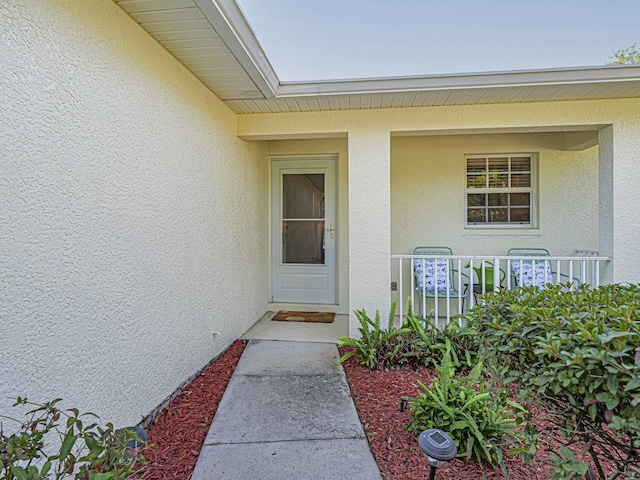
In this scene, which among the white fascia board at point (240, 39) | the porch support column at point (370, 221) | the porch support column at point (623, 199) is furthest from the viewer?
the porch support column at point (370, 221)

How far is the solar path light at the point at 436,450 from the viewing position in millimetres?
1540

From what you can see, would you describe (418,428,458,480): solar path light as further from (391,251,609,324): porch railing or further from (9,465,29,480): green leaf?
(391,251,609,324): porch railing

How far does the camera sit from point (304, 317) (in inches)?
208

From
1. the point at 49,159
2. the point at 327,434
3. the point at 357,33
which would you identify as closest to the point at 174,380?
the point at 327,434

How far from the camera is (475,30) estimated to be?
193 inches

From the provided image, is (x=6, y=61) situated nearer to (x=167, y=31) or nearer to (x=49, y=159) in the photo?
(x=49, y=159)

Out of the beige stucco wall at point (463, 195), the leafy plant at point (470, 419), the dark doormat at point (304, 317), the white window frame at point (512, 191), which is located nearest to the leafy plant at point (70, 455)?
the leafy plant at point (470, 419)

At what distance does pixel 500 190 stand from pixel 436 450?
15.6 feet

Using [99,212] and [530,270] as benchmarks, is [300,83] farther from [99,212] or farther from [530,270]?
[530,270]

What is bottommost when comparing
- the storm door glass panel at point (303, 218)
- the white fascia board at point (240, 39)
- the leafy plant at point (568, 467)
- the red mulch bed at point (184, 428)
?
the red mulch bed at point (184, 428)

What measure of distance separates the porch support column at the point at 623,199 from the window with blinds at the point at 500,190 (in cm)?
143

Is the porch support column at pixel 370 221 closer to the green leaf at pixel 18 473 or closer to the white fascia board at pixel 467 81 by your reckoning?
the white fascia board at pixel 467 81

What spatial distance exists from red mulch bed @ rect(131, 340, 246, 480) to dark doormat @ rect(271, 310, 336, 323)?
1719 millimetres

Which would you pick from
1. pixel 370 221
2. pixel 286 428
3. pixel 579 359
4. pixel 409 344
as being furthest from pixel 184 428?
pixel 370 221
